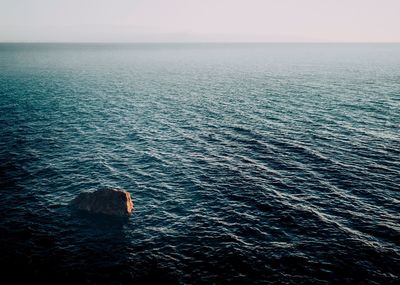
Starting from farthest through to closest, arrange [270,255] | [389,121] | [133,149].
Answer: [389,121] < [133,149] < [270,255]

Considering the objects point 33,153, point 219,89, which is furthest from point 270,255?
point 219,89

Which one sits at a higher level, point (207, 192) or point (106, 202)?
point (106, 202)

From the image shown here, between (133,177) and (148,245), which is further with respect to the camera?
(133,177)

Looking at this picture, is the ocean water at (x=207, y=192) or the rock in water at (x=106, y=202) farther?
the rock in water at (x=106, y=202)

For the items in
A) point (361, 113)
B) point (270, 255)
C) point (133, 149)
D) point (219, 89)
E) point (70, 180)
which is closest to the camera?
point (270, 255)

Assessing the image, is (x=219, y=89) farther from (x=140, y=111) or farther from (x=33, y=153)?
(x=33, y=153)

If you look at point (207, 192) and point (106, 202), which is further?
point (207, 192)
